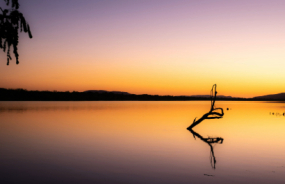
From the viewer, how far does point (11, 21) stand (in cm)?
584

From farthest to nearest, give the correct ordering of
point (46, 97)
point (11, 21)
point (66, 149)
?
1. point (46, 97)
2. point (66, 149)
3. point (11, 21)

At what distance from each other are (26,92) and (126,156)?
17126 cm

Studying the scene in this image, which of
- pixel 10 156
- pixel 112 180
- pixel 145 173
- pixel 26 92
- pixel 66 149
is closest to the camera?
pixel 112 180

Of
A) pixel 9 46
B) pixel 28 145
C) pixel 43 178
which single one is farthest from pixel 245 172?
pixel 28 145

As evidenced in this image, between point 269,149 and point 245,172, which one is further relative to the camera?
point 269,149

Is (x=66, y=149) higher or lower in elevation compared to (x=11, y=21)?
lower

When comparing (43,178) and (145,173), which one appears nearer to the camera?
(43,178)

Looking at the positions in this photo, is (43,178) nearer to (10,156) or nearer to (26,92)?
(10,156)

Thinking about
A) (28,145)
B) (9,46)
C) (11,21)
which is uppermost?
(11,21)

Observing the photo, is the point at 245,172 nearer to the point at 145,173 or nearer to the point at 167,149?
the point at 145,173

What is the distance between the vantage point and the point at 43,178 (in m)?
10.6

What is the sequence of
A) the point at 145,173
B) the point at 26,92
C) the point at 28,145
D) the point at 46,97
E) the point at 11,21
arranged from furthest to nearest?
the point at 46,97 → the point at 26,92 → the point at 28,145 → the point at 145,173 → the point at 11,21

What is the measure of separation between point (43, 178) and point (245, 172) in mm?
8827

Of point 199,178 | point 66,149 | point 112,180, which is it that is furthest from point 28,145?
point 199,178
